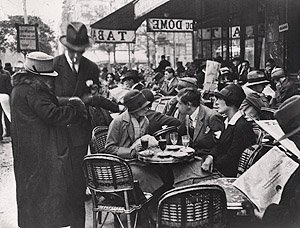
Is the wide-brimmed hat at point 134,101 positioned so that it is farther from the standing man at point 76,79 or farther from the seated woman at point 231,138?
the seated woman at point 231,138

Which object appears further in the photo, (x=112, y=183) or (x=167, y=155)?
(x=167, y=155)

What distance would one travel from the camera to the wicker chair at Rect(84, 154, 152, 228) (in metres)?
3.44

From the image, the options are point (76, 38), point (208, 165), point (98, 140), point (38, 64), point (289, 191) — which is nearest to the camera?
point (289, 191)

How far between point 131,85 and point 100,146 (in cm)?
334

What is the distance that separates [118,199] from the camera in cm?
371

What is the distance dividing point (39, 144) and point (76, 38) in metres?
1.49

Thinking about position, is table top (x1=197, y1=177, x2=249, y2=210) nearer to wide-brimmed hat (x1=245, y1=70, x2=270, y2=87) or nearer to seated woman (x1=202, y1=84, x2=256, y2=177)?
seated woman (x1=202, y1=84, x2=256, y2=177)

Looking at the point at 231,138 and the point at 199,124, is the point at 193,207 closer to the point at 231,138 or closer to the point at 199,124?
the point at 231,138

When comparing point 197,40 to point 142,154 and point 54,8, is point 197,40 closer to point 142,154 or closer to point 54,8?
point 54,8

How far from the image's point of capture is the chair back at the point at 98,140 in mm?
4793

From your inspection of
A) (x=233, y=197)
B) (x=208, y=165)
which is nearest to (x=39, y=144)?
(x=208, y=165)

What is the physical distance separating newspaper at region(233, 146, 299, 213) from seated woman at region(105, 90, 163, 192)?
5.16 ft

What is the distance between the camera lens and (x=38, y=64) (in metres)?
3.44

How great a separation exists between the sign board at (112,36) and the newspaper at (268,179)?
9.91m
